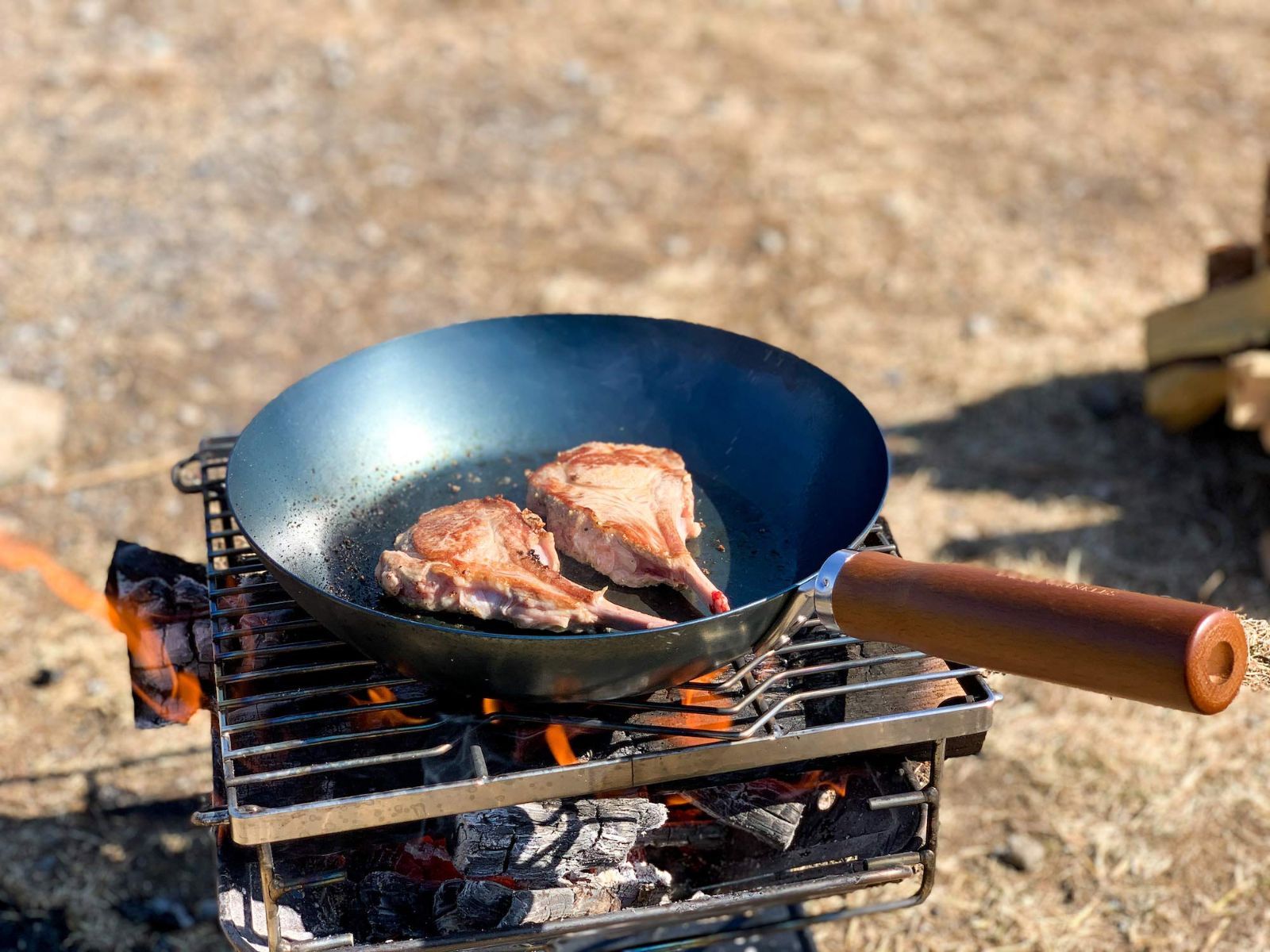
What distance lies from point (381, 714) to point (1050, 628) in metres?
1.50

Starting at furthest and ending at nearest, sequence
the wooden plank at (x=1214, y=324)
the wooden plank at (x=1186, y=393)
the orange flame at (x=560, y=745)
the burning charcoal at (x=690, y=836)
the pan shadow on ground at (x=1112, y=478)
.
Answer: the wooden plank at (x=1186, y=393) → the wooden plank at (x=1214, y=324) → the pan shadow on ground at (x=1112, y=478) → the burning charcoal at (x=690, y=836) → the orange flame at (x=560, y=745)

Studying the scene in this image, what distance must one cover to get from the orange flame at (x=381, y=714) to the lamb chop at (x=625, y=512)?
22.1 inches

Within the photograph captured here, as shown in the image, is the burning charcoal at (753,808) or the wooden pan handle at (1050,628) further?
the burning charcoal at (753,808)

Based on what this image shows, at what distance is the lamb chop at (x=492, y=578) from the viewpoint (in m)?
2.53

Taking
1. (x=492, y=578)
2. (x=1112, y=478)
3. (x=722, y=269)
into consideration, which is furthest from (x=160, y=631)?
(x=722, y=269)

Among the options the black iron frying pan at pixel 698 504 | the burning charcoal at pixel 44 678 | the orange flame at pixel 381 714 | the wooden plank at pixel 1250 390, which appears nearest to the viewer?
the black iron frying pan at pixel 698 504

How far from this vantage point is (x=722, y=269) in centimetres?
707

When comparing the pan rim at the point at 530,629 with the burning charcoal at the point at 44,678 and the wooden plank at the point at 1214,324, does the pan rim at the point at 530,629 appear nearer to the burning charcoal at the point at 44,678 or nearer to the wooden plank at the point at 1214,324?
the burning charcoal at the point at 44,678

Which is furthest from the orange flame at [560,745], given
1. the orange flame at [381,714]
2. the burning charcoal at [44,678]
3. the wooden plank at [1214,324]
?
the wooden plank at [1214,324]

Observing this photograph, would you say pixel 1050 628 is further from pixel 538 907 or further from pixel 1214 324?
pixel 1214 324

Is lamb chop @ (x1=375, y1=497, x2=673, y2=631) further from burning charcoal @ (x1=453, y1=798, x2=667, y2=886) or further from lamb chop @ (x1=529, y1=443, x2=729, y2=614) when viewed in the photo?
burning charcoal @ (x1=453, y1=798, x2=667, y2=886)

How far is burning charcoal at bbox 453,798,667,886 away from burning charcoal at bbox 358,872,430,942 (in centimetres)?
20

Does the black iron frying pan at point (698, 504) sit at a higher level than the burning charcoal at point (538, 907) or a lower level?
higher

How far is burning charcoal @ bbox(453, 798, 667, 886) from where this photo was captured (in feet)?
8.55
